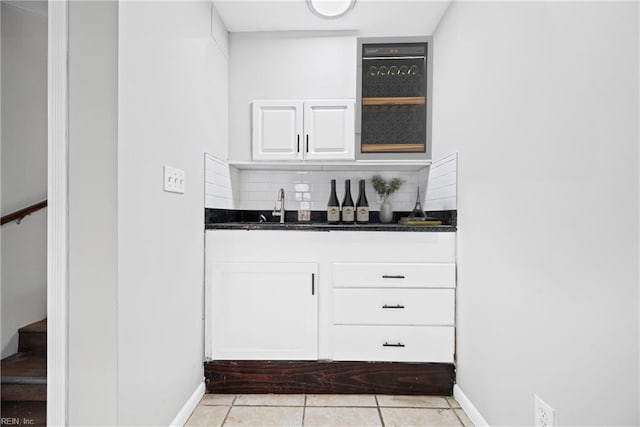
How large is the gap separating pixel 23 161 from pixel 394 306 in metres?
2.47

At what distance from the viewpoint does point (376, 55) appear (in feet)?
8.39

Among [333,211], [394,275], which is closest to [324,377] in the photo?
[394,275]

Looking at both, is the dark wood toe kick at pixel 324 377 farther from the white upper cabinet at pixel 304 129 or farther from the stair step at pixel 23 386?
the white upper cabinet at pixel 304 129

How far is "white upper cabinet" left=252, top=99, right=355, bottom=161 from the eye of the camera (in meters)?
2.46

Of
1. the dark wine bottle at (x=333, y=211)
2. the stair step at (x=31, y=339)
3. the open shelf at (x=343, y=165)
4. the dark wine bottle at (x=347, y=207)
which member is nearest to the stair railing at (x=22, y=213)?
the stair step at (x=31, y=339)

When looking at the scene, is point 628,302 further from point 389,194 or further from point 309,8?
point 309,8

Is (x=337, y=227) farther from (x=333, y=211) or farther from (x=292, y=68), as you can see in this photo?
(x=292, y=68)

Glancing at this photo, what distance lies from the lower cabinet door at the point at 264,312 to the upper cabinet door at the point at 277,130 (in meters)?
0.81

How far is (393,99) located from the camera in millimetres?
2533

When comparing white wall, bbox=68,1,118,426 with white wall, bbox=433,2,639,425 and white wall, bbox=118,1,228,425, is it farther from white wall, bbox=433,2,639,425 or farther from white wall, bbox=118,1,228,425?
white wall, bbox=433,2,639,425

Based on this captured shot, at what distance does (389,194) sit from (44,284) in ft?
7.99

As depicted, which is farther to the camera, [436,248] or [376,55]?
[376,55]

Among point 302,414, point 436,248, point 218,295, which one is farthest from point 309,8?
point 302,414

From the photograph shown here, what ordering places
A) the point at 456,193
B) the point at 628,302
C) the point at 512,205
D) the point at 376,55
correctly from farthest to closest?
the point at 376,55 < the point at 456,193 < the point at 512,205 < the point at 628,302
